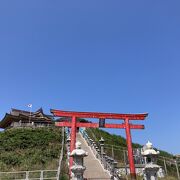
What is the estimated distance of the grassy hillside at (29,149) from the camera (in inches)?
860

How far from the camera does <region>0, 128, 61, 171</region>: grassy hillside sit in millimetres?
21844

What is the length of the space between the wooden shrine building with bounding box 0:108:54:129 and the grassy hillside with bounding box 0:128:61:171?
364 centimetres

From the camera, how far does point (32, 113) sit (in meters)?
42.7

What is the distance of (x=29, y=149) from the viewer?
1021 inches

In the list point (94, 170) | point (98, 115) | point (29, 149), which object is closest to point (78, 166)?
point (94, 170)

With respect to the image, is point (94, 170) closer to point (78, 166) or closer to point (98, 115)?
point (98, 115)

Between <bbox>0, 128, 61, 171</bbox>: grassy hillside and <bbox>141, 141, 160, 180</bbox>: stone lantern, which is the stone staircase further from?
<bbox>141, 141, 160, 180</bbox>: stone lantern

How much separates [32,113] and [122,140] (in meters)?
15.7

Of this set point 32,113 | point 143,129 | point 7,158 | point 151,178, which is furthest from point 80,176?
point 32,113

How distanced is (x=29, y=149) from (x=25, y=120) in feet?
38.4

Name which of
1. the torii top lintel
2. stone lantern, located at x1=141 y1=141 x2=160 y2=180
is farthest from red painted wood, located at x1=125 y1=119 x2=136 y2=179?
stone lantern, located at x1=141 y1=141 x2=160 y2=180

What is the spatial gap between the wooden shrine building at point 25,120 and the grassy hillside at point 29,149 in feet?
11.9

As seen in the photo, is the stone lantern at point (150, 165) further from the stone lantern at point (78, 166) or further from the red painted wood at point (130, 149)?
the red painted wood at point (130, 149)

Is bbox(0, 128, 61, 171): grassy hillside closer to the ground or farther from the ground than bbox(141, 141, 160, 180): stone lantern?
farther from the ground
